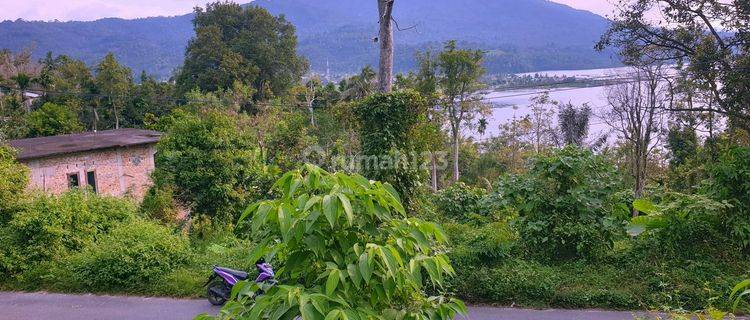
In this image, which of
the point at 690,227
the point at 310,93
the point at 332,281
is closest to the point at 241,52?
the point at 310,93

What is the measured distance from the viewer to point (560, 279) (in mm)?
8039

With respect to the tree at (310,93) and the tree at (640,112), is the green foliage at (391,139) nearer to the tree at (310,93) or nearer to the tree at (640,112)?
the tree at (640,112)

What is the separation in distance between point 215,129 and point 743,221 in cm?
1032

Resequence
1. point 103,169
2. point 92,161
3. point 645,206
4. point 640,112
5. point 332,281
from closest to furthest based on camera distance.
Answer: point 332,281
point 645,206
point 92,161
point 103,169
point 640,112

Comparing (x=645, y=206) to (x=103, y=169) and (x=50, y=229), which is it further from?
(x=103, y=169)

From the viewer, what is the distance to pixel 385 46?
1111 cm

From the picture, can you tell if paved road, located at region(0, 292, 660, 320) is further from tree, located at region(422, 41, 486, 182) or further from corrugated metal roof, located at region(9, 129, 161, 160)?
tree, located at region(422, 41, 486, 182)

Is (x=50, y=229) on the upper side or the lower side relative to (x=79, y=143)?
lower

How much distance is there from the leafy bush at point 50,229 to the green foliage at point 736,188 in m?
9.85

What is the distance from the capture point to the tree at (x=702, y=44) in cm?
1138

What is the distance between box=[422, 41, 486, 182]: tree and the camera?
28250mm

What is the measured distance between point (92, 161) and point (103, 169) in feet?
1.83

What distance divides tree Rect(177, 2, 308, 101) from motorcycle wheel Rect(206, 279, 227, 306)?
2633 cm

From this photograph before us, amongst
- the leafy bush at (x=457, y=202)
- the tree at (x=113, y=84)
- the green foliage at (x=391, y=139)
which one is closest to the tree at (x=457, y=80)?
the leafy bush at (x=457, y=202)
